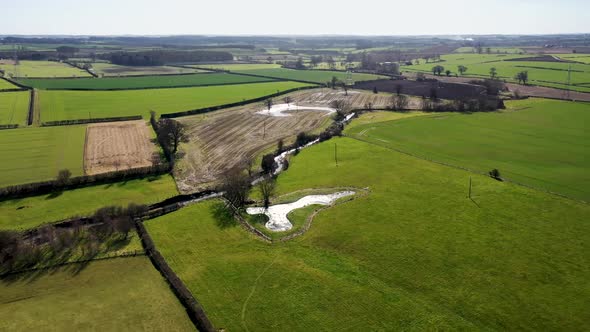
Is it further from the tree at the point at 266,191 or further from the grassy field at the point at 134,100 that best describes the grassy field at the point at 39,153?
the tree at the point at 266,191

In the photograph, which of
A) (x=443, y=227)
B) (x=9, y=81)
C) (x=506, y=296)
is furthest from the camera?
(x=9, y=81)

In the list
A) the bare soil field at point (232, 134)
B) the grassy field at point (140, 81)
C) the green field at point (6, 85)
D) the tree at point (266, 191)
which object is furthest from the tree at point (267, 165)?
the green field at point (6, 85)

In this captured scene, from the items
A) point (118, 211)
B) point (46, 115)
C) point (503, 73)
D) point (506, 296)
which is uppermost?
point (503, 73)

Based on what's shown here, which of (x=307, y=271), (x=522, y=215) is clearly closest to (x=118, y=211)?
(x=307, y=271)

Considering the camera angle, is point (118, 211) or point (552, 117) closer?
point (118, 211)

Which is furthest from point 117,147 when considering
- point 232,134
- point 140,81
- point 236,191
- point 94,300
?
point 140,81

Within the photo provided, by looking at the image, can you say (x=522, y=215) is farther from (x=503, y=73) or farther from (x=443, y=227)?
(x=503, y=73)

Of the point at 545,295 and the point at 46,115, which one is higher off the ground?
the point at 46,115

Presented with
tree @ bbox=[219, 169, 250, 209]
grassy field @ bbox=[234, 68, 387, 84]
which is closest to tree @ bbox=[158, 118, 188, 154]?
tree @ bbox=[219, 169, 250, 209]
